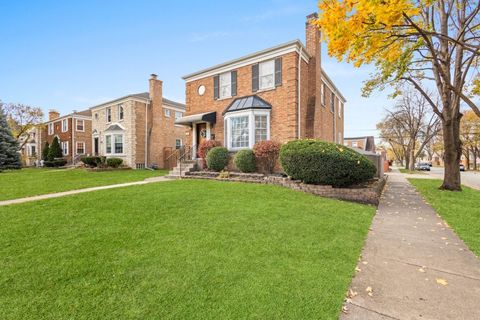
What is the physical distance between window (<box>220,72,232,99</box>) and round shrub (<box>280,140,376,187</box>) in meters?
7.20

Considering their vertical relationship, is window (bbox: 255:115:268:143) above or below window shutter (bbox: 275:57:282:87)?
below

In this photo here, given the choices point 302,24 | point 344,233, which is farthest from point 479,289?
point 302,24

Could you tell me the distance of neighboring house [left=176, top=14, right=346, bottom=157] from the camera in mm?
12289

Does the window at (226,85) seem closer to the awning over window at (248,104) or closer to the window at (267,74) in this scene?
Result: the awning over window at (248,104)

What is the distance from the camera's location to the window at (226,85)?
1458 centimetres

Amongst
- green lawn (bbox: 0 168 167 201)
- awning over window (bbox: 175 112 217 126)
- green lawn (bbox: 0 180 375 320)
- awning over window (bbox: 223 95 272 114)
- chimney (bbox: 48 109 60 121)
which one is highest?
chimney (bbox: 48 109 60 121)

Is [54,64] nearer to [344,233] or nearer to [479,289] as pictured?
[344,233]

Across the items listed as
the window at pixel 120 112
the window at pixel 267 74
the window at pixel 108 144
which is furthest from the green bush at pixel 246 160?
the window at pixel 108 144

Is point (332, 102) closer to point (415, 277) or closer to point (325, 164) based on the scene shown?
point (325, 164)

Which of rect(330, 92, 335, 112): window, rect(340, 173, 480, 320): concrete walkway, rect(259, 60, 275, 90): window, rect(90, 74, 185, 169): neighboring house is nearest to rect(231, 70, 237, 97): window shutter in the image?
rect(259, 60, 275, 90): window

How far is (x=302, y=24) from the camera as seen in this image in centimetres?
1349

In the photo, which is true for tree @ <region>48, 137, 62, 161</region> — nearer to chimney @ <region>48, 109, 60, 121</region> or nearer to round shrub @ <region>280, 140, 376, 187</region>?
chimney @ <region>48, 109, 60, 121</region>

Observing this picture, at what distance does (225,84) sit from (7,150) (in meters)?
23.0

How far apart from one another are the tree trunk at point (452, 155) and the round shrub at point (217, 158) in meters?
10.9
